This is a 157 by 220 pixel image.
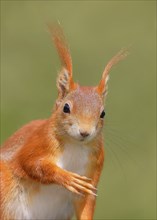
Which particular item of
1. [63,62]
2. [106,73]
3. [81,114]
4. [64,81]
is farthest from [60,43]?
[81,114]

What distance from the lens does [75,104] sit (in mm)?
6156

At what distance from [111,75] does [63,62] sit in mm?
5535

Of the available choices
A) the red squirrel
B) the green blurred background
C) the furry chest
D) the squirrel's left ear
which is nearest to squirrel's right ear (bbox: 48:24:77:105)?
the red squirrel

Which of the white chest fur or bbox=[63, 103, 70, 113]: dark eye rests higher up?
bbox=[63, 103, 70, 113]: dark eye

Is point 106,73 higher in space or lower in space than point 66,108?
higher

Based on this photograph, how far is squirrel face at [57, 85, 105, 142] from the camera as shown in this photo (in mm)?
5992

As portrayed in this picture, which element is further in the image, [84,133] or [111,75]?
[111,75]

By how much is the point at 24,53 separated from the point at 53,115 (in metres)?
5.76

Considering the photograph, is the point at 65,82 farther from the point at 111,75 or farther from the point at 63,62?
the point at 111,75

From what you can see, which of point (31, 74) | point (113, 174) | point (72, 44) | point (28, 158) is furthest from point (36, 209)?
point (72, 44)

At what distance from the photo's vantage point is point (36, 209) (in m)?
6.55

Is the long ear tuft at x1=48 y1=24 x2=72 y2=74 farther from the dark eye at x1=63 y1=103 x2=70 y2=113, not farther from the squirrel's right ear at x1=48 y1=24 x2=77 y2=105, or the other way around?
the dark eye at x1=63 y1=103 x2=70 y2=113

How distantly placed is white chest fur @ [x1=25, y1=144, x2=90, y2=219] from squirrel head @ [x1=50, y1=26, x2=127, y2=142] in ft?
0.51

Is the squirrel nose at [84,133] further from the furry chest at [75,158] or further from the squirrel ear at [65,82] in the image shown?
the squirrel ear at [65,82]
